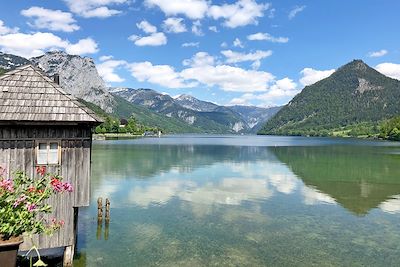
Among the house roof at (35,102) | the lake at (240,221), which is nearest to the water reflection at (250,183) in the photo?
the lake at (240,221)

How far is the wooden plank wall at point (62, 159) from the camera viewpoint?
17.7 metres

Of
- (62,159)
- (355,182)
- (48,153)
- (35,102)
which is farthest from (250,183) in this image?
(35,102)

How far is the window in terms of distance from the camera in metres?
18.2

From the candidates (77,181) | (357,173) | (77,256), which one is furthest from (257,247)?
(357,173)

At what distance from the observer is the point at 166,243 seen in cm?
2669

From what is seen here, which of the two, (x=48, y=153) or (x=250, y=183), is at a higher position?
(x=48, y=153)

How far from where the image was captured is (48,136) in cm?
1817

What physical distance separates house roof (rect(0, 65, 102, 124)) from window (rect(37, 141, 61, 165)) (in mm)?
1416

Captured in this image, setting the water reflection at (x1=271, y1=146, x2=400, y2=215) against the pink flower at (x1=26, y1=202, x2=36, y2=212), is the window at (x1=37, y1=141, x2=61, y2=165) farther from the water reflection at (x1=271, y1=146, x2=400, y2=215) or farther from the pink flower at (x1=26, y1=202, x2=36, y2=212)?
the water reflection at (x1=271, y1=146, x2=400, y2=215)

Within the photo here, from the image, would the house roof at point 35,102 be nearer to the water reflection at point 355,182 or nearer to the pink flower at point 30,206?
the pink flower at point 30,206

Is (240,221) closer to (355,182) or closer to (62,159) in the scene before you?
(62,159)

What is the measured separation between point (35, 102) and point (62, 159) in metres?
3.19

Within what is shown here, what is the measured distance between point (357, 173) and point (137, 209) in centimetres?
4890

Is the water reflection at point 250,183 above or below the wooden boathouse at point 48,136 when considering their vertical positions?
below
